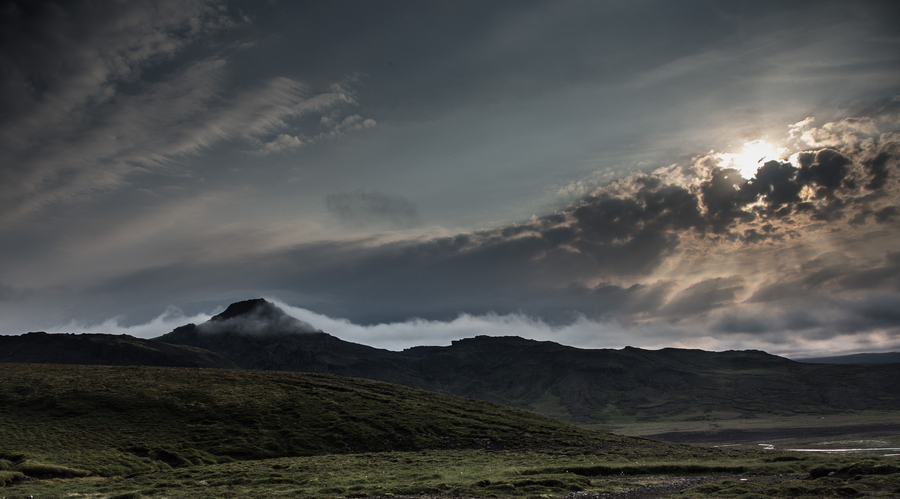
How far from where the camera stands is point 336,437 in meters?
91.9

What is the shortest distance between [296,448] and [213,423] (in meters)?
19.8

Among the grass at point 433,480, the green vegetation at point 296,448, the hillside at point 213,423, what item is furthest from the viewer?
the hillside at point 213,423

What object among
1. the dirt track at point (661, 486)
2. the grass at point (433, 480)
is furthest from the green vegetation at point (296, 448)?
the dirt track at point (661, 486)

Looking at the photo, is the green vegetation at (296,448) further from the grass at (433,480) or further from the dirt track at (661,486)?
the dirt track at (661,486)

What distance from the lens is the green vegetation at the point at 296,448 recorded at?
49.1m

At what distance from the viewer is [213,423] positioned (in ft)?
300

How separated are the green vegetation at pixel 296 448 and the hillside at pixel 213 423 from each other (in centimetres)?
31

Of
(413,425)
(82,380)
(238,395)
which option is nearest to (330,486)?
(413,425)

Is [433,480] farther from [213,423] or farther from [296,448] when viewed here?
[213,423]

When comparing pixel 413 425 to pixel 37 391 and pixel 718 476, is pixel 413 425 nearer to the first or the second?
pixel 718 476

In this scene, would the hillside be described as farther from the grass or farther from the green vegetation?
the grass

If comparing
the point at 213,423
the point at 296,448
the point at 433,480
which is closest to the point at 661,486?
the point at 433,480

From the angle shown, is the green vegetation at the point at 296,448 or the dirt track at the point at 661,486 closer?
the dirt track at the point at 661,486

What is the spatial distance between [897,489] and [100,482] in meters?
75.7
